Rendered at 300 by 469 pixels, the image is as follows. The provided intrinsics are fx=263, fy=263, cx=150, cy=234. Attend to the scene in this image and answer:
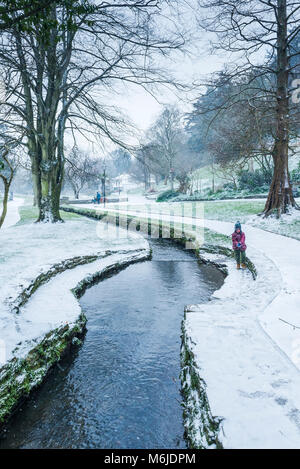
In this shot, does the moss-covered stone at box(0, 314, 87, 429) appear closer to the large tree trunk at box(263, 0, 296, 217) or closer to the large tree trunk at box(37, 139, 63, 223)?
the large tree trunk at box(37, 139, 63, 223)

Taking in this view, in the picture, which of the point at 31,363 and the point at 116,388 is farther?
the point at 31,363

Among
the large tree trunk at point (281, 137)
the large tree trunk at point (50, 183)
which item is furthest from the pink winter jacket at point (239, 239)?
the large tree trunk at point (50, 183)

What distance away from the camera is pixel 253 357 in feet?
10.5

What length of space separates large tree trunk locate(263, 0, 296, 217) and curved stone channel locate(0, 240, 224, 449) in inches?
354

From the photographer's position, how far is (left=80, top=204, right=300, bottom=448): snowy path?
225 centimetres

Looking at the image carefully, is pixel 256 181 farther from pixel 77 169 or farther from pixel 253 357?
pixel 253 357

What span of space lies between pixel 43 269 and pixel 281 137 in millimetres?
12212

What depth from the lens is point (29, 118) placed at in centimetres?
1305

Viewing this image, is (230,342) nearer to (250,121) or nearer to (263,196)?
(250,121)

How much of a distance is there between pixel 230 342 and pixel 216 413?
1239 mm

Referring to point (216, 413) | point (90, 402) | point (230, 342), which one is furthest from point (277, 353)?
point (90, 402)
